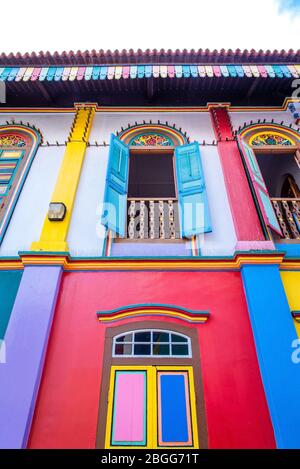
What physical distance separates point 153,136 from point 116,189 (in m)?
1.72

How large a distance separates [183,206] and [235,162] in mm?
1303

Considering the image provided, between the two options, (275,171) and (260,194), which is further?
(275,171)

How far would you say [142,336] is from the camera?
3.54m

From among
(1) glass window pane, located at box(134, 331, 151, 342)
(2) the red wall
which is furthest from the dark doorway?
(1) glass window pane, located at box(134, 331, 151, 342)

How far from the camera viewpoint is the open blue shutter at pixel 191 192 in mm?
4426

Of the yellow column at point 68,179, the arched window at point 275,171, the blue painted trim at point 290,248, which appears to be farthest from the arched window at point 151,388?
the arched window at point 275,171

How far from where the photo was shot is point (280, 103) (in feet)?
21.3

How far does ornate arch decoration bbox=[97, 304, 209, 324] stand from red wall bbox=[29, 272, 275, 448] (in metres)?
0.11

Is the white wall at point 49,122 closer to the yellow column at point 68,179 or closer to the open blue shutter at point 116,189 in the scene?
the yellow column at point 68,179

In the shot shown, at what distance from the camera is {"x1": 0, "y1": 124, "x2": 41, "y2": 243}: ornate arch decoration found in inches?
187

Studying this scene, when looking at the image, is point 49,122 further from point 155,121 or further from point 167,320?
point 167,320

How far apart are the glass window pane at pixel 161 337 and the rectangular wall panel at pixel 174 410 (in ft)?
1.16

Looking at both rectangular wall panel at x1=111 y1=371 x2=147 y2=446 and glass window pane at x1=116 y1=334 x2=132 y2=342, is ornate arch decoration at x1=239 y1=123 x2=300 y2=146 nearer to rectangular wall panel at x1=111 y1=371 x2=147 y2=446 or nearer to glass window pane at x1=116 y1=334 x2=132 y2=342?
glass window pane at x1=116 y1=334 x2=132 y2=342

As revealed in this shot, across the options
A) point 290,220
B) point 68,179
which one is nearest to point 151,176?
point 68,179
